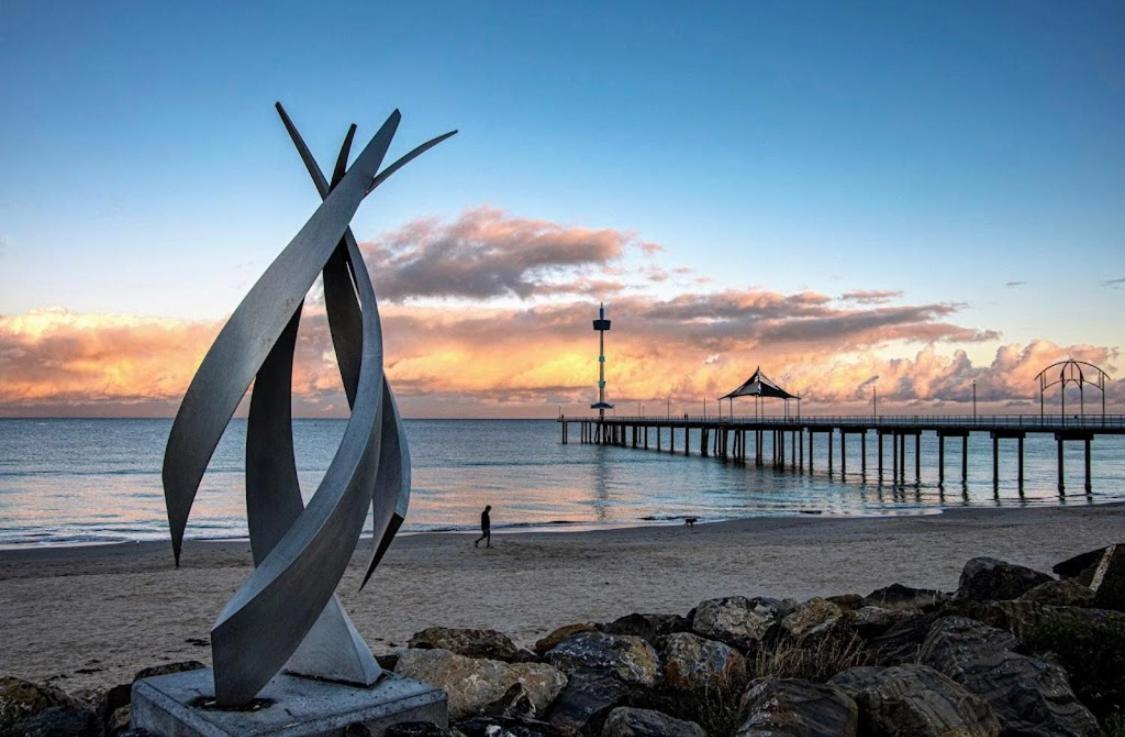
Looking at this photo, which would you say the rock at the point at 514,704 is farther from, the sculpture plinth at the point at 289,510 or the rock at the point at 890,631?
the rock at the point at 890,631

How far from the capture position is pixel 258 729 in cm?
555

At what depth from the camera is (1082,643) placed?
288 inches

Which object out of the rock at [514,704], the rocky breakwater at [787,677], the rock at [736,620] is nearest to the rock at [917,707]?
the rocky breakwater at [787,677]

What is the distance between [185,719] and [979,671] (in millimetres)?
5173

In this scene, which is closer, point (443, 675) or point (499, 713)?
point (499, 713)

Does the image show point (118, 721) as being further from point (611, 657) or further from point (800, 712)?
point (800, 712)

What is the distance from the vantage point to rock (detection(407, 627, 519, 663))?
8.60m

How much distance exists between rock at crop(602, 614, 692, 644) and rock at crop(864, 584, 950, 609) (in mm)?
2390

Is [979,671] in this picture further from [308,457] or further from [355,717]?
[308,457]

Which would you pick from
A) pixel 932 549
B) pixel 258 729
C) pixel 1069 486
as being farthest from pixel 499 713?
pixel 1069 486

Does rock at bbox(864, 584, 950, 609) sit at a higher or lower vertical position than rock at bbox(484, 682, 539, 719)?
lower

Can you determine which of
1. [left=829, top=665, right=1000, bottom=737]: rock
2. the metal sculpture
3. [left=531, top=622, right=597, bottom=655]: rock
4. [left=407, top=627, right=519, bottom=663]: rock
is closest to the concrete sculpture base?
the metal sculpture

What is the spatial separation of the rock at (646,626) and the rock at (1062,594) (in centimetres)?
335

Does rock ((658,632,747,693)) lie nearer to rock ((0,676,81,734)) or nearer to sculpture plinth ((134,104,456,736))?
sculpture plinth ((134,104,456,736))
